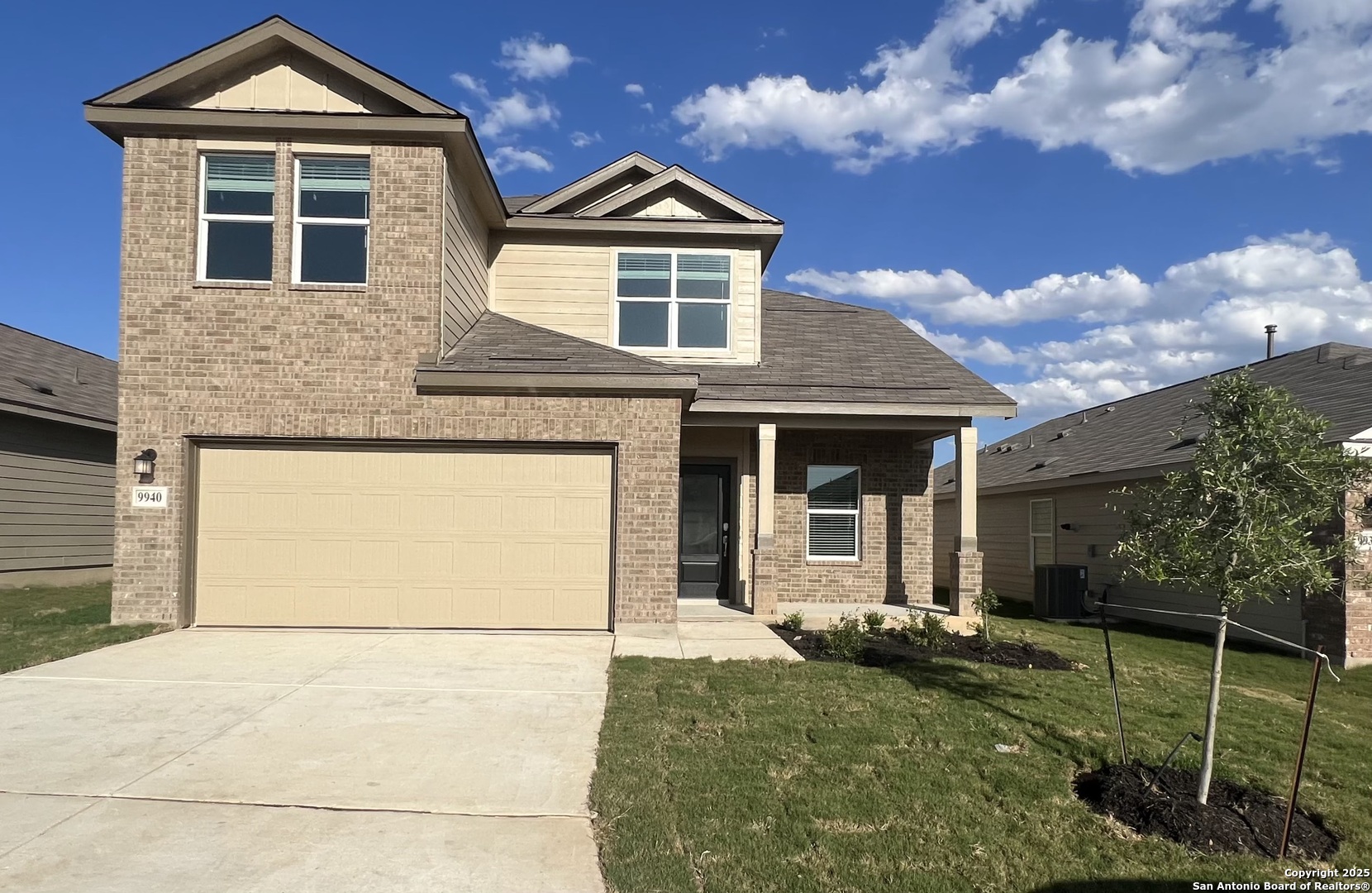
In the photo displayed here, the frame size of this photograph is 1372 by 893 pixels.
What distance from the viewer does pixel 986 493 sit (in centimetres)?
1925

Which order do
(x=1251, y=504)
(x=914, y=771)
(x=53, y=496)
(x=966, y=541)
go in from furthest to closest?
(x=53, y=496) → (x=966, y=541) → (x=914, y=771) → (x=1251, y=504)

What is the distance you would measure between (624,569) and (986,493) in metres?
11.6

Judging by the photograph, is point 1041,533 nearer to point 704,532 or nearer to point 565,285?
point 704,532

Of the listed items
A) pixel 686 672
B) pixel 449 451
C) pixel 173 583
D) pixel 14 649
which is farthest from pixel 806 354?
pixel 14 649

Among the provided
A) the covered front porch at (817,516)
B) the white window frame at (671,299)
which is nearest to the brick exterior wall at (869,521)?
the covered front porch at (817,516)

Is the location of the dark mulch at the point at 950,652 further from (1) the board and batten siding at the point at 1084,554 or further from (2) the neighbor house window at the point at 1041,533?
(2) the neighbor house window at the point at 1041,533

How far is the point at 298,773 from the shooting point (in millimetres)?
5148

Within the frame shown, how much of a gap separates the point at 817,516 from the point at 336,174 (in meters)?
8.69

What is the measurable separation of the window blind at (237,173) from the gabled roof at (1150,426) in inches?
420

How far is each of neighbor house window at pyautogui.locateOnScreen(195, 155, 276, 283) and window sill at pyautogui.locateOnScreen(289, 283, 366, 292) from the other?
36 cm

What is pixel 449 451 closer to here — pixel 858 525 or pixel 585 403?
pixel 585 403

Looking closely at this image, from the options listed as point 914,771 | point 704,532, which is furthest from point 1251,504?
point 704,532

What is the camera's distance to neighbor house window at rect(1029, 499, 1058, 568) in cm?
1686

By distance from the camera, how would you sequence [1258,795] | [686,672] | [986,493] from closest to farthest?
1. [1258,795]
2. [686,672]
3. [986,493]
